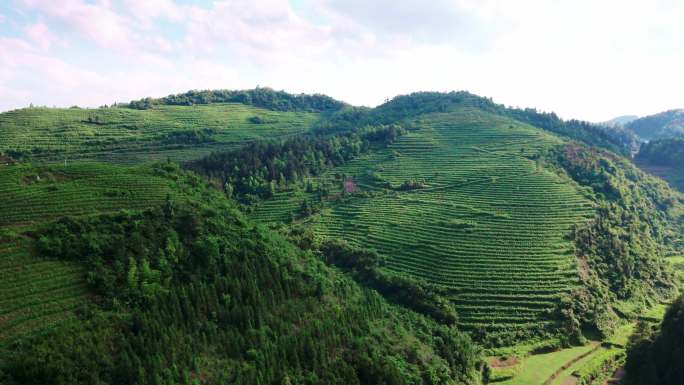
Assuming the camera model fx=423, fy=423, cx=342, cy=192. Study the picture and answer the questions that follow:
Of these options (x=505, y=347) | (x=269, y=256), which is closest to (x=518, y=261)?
(x=505, y=347)

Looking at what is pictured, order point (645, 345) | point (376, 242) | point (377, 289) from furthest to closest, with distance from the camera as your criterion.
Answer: point (376, 242) < point (377, 289) < point (645, 345)

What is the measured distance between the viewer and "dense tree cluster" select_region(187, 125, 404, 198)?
93.1 metres

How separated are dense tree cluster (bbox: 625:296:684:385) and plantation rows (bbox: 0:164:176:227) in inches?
2259

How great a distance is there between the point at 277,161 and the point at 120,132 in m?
64.7

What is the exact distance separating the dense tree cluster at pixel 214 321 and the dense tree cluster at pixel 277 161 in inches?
1594

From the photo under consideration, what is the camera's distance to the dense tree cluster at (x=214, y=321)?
1235 inches

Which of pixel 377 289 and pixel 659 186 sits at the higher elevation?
pixel 659 186

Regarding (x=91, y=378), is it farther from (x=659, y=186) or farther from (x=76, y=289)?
(x=659, y=186)

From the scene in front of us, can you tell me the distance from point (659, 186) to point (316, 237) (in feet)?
326

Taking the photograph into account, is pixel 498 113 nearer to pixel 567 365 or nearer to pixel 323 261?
pixel 323 261

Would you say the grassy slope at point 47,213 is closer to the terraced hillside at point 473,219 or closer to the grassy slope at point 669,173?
the terraced hillside at point 473,219

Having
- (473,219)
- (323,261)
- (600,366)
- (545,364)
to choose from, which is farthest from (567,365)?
(323,261)

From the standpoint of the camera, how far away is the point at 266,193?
300 feet

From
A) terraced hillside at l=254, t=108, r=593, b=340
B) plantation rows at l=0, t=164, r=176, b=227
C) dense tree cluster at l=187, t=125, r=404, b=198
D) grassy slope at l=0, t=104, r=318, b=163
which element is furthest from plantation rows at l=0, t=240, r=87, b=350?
grassy slope at l=0, t=104, r=318, b=163
